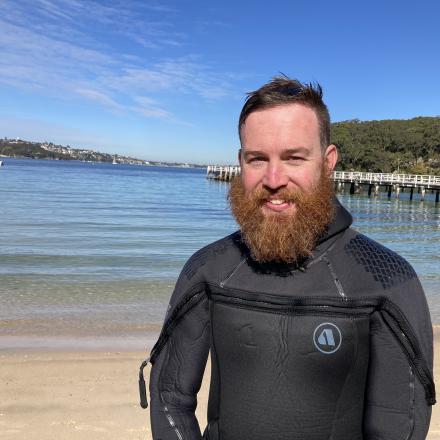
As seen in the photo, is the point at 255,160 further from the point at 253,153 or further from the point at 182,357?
the point at 182,357

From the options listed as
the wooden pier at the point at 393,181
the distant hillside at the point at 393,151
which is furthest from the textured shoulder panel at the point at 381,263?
the distant hillside at the point at 393,151

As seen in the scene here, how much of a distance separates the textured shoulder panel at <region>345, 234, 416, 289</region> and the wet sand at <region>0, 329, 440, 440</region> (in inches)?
161

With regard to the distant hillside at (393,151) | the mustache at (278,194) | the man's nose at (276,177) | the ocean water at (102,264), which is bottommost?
the ocean water at (102,264)

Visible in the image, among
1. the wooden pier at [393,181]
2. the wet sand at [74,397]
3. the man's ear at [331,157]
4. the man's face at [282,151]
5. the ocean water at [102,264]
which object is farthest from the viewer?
the wooden pier at [393,181]

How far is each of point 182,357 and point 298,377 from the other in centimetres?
45

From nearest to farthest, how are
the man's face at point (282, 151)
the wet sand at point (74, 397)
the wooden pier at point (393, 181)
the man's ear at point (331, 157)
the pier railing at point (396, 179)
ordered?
the man's face at point (282, 151) < the man's ear at point (331, 157) < the wet sand at point (74, 397) < the pier railing at point (396, 179) < the wooden pier at point (393, 181)

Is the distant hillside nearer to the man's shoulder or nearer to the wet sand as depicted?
the wet sand

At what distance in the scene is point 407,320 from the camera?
5.29ft

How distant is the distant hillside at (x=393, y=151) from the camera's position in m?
88.0

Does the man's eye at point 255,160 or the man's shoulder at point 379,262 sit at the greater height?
the man's eye at point 255,160

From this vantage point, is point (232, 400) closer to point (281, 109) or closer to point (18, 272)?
point (281, 109)

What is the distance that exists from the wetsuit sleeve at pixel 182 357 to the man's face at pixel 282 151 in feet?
1.47

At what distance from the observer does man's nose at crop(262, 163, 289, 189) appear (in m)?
1.76

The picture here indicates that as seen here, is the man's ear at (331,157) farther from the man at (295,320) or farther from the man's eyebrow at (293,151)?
the man's eyebrow at (293,151)
